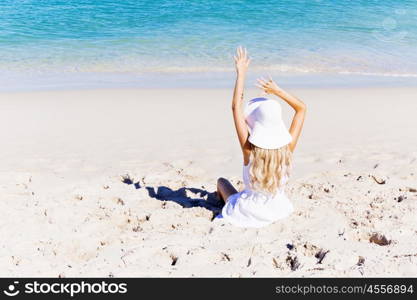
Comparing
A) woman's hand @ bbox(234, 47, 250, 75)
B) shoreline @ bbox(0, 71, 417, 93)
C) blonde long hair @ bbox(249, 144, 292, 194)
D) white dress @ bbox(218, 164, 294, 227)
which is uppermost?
woman's hand @ bbox(234, 47, 250, 75)

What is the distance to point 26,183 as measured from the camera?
5105 millimetres

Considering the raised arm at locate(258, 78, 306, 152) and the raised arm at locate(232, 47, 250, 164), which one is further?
the raised arm at locate(258, 78, 306, 152)

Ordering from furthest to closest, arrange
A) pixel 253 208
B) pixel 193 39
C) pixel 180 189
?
pixel 193 39 < pixel 180 189 < pixel 253 208

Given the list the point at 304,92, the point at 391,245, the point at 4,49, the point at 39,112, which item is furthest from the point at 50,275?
the point at 4,49

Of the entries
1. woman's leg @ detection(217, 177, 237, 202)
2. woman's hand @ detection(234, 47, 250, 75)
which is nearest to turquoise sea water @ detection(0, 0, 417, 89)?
woman's leg @ detection(217, 177, 237, 202)

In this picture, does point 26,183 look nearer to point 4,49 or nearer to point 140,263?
point 140,263

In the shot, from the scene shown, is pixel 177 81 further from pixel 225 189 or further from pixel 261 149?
pixel 261 149

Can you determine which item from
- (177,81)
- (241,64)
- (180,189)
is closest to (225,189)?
(180,189)

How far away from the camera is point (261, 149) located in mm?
3721

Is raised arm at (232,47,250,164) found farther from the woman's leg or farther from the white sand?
the white sand

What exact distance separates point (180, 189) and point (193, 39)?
31.3ft

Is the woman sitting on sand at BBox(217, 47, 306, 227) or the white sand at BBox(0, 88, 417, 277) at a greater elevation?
the woman sitting on sand at BBox(217, 47, 306, 227)

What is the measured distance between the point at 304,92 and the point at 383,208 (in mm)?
4915

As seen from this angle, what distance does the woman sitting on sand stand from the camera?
3.70m
